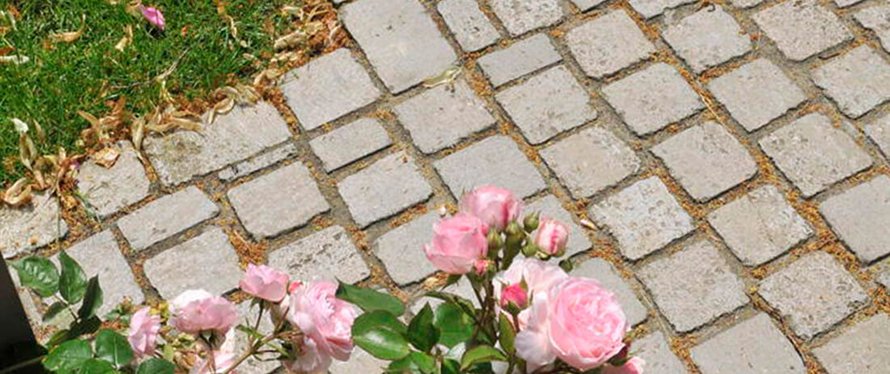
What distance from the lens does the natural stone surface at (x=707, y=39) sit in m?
3.87

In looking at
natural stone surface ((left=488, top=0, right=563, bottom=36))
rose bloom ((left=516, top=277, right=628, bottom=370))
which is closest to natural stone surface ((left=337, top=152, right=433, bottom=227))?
natural stone surface ((left=488, top=0, right=563, bottom=36))

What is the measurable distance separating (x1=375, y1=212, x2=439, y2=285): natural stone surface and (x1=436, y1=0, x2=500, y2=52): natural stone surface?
65 centimetres

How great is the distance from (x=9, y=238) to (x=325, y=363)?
176cm

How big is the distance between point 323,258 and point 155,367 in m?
1.46

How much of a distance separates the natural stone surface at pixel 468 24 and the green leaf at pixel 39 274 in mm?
1929

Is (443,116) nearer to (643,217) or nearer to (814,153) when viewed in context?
(643,217)

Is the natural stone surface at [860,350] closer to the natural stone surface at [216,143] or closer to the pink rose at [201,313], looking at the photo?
the natural stone surface at [216,143]

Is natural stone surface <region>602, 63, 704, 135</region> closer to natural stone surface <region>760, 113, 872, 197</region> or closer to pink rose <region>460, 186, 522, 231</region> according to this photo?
natural stone surface <region>760, 113, 872, 197</region>

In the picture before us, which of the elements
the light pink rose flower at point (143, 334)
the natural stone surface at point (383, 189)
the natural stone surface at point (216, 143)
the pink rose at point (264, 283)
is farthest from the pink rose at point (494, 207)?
the natural stone surface at point (216, 143)

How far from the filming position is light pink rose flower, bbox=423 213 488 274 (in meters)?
1.86

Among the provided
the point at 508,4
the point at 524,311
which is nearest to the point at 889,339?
the point at 508,4

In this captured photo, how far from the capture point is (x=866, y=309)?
10.9 ft

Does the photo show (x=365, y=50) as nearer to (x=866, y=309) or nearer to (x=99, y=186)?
(x=99, y=186)

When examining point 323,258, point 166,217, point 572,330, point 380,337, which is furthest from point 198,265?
point 572,330
